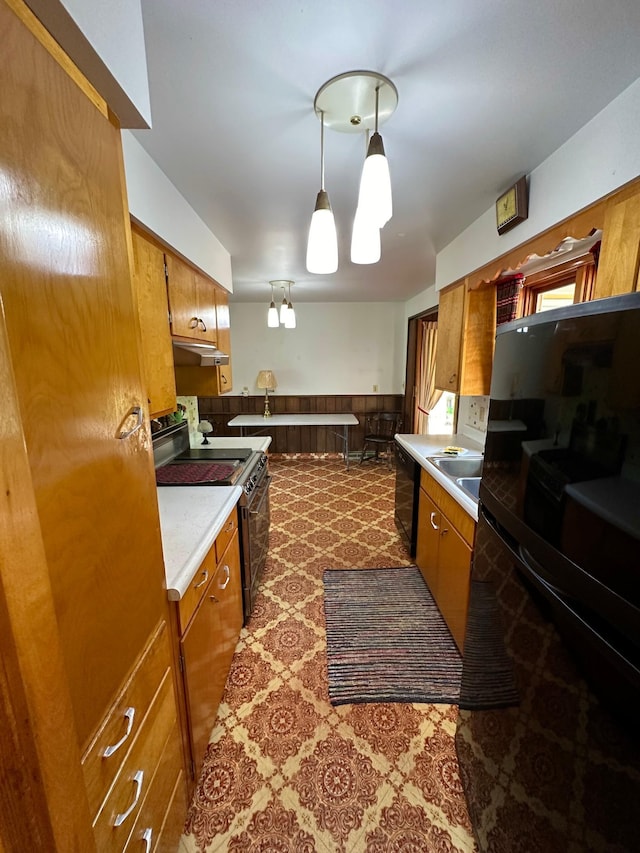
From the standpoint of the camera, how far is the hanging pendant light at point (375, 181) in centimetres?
96

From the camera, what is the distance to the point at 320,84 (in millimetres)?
1063

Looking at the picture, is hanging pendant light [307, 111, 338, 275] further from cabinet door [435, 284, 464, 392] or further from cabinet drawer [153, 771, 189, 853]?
cabinet drawer [153, 771, 189, 853]

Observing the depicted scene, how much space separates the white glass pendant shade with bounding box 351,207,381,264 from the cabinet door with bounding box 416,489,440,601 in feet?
4.91

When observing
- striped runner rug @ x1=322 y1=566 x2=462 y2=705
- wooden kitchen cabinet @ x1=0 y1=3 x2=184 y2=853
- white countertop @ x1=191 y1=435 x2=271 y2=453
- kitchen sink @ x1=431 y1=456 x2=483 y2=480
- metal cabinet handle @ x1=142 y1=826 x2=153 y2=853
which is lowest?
striped runner rug @ x1=322 y1=566 x2=462 y2=705

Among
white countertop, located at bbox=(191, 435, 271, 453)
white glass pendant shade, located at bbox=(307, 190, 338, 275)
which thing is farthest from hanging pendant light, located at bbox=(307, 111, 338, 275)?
white countertop, located at bbox=(191, 435, 271, 453)

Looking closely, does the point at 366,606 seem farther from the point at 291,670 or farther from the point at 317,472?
the point at 317,472

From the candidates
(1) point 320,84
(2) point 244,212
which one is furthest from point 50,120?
(2) point 244,212

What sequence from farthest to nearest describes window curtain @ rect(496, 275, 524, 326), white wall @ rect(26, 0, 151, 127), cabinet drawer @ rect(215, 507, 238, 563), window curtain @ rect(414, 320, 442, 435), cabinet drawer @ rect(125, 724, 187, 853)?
window curtain @ rect(414, 320, 442, 435), window curtain @ rect(496, 275, 524, 326), cabinet drawer @ rect(215, 507, 238, 563), cabinet drawer @ rect(125, 724, 187, 853), white wall @ rect(26, 0, 151, 127)

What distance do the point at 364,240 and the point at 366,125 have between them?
458mm

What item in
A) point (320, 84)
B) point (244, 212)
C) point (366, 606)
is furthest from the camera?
point (366, 606)

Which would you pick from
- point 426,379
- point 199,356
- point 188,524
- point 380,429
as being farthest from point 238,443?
point 380,429

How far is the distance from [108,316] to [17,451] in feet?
1.27

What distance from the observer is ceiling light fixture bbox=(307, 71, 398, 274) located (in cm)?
97

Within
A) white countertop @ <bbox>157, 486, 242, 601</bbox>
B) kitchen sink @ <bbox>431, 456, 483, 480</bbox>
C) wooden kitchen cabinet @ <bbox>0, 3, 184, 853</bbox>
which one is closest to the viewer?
wooden kitchen cabinet @ <bbox>0, 3, 184, 853</bbox>
